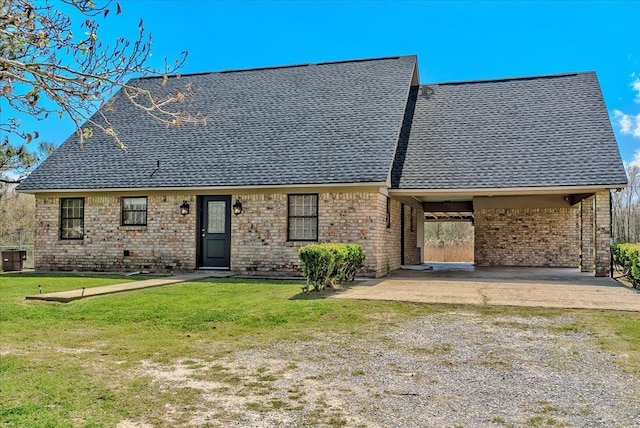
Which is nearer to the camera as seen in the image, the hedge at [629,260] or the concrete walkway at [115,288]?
the concrete walkway at [115,288]

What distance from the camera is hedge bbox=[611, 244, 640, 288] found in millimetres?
11188

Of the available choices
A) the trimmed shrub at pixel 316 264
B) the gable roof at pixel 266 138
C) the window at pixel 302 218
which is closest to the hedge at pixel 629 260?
the gable roof at pixel 266 138

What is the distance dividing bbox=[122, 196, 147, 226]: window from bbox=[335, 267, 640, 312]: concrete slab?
7252 mm

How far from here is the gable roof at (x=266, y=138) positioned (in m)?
14.3

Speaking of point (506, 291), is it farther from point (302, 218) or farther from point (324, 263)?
point (302, 218)

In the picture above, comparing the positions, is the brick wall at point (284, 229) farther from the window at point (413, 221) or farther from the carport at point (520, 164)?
the window at point (413, 221)

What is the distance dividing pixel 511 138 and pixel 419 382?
12043mm

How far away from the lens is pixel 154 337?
7.11 meters

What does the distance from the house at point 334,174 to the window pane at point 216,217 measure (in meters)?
0.04

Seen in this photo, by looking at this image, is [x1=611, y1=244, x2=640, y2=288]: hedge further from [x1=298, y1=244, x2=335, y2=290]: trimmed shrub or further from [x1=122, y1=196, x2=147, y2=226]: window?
[x1=122, y1=196, x2=147, y2=226]: window

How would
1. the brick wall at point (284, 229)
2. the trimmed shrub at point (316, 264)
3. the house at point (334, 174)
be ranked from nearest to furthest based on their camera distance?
1. the trimmed shrub at point (316, 264)
2. the brick wall at point (284, 229)
3. the house at point (334, 174)

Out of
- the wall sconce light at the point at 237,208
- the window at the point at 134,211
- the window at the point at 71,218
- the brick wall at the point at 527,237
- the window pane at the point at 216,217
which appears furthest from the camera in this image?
the brick wall at the point at 527,237

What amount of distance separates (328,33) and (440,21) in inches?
149

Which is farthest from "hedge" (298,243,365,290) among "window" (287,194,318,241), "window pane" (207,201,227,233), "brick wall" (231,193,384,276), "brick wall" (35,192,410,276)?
"window pane" (207,201,227,233)
